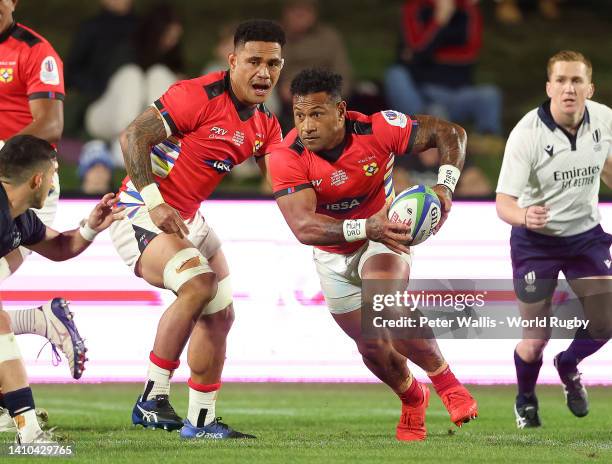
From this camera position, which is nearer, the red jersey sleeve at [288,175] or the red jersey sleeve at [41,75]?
the red jersey sleeve at [288,175]

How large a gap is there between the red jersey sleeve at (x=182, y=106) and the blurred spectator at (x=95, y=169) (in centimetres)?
400

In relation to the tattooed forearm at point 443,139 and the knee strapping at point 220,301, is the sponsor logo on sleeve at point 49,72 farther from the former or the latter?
the tattooed forearm at point 443,139

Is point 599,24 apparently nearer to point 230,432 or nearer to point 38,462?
point 230,432

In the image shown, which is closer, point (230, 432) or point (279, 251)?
point (230, 432)

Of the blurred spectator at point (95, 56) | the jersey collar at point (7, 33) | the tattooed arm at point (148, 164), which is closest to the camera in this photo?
the tattooed arm at point (148, 164)

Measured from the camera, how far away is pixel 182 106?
8773 millimetres

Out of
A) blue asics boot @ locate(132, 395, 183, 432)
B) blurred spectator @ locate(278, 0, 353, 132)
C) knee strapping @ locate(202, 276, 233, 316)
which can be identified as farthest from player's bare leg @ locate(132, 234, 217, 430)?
blurred spectator @ locate(278, 0, 353, 132)

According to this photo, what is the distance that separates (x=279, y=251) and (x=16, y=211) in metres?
4.16

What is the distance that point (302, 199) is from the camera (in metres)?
8.52

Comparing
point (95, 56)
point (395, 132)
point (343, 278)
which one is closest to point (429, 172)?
point (95, 56)

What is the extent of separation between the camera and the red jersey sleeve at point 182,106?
8742 millimetres

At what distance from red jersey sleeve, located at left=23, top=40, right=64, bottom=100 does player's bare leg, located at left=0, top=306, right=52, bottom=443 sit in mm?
2271

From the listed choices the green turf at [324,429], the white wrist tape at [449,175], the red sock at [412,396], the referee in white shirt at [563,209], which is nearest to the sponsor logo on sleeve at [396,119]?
the white wrist tape at [449,175]

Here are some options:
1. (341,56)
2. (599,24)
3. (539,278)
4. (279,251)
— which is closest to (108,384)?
(279,251)
